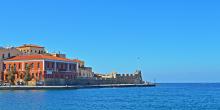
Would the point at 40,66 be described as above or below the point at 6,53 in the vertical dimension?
below

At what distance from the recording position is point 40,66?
4200 inches

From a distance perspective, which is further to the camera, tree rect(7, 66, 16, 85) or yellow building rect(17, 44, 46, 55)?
yellow building rect(17, 44, 46, 55)

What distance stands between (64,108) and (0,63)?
66.5m

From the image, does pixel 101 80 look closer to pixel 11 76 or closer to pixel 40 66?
pixel 40 66

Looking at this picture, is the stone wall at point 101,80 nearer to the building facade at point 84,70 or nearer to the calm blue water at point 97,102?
the building facade at point 84,70

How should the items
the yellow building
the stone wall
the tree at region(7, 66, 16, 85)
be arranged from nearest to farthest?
the stone wall < the tree at region(7, 66, 16, 85) < the yellow building

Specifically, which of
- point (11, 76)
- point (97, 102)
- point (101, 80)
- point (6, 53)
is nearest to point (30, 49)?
point (6, 53)

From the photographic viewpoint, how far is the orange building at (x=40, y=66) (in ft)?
349

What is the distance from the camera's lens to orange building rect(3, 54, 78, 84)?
349 feet

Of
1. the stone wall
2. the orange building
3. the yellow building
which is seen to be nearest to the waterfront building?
the orange building

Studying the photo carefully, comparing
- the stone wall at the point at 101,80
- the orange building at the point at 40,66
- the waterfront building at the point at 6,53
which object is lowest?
the stone wall at the point at 101,80

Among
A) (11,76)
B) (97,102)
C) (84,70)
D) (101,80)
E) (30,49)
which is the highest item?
(30,49)

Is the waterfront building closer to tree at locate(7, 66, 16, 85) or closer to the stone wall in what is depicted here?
tree at locate(7, 66, 16, 85)

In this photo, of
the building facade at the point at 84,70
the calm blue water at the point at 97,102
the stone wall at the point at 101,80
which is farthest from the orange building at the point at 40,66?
the calm blue water at the point at 97,102
